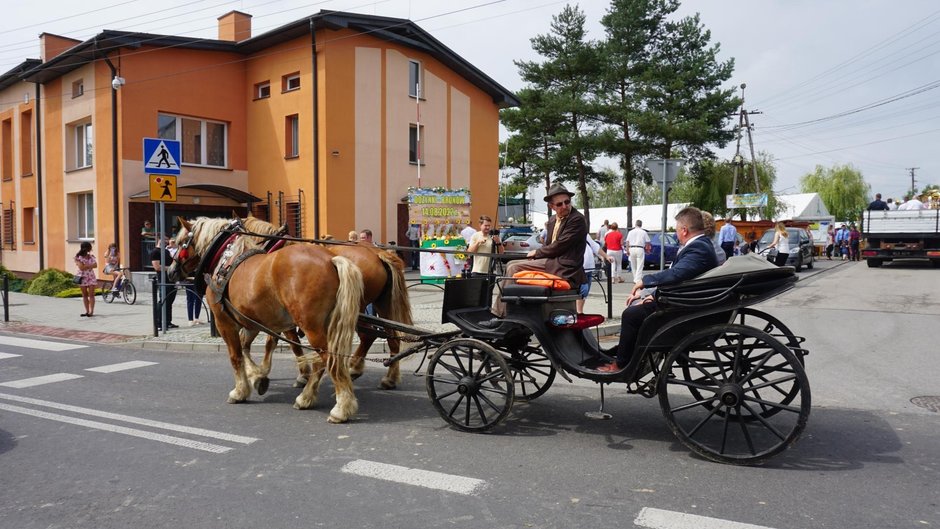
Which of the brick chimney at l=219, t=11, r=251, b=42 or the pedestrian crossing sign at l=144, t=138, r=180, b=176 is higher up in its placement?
the brick chimney at l=219, t=11, r=251, b=42

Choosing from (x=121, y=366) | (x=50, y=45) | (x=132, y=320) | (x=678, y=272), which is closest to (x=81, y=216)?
(x=50, y=45)

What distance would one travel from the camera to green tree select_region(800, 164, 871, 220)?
60.8 metres

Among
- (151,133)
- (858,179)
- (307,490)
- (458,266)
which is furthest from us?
(858,179)

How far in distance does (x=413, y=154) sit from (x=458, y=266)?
33.5ft

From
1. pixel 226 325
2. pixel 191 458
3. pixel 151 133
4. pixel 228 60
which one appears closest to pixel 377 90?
pixel 228 60

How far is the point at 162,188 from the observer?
10.4 meters

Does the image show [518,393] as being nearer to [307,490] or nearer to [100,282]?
[307,490]

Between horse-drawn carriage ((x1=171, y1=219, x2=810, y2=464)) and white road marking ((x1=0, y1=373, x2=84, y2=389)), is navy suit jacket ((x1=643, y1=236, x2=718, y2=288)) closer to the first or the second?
horse-drawn carriage ((x1=171, y1=219, x2=810, y2=464))

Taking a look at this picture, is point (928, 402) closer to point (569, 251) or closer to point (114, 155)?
point (569, 251)

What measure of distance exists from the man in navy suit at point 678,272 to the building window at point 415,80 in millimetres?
19510

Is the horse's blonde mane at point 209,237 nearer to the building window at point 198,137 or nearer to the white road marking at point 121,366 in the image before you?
the white road marking at point 121,366

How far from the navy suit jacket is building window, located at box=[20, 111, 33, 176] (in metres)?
27.3

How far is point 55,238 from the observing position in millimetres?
23266

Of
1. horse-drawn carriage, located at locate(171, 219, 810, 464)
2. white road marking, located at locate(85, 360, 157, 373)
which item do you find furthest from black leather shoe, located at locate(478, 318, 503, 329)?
white road marking, located at locate(85, 360, 157, 373)
